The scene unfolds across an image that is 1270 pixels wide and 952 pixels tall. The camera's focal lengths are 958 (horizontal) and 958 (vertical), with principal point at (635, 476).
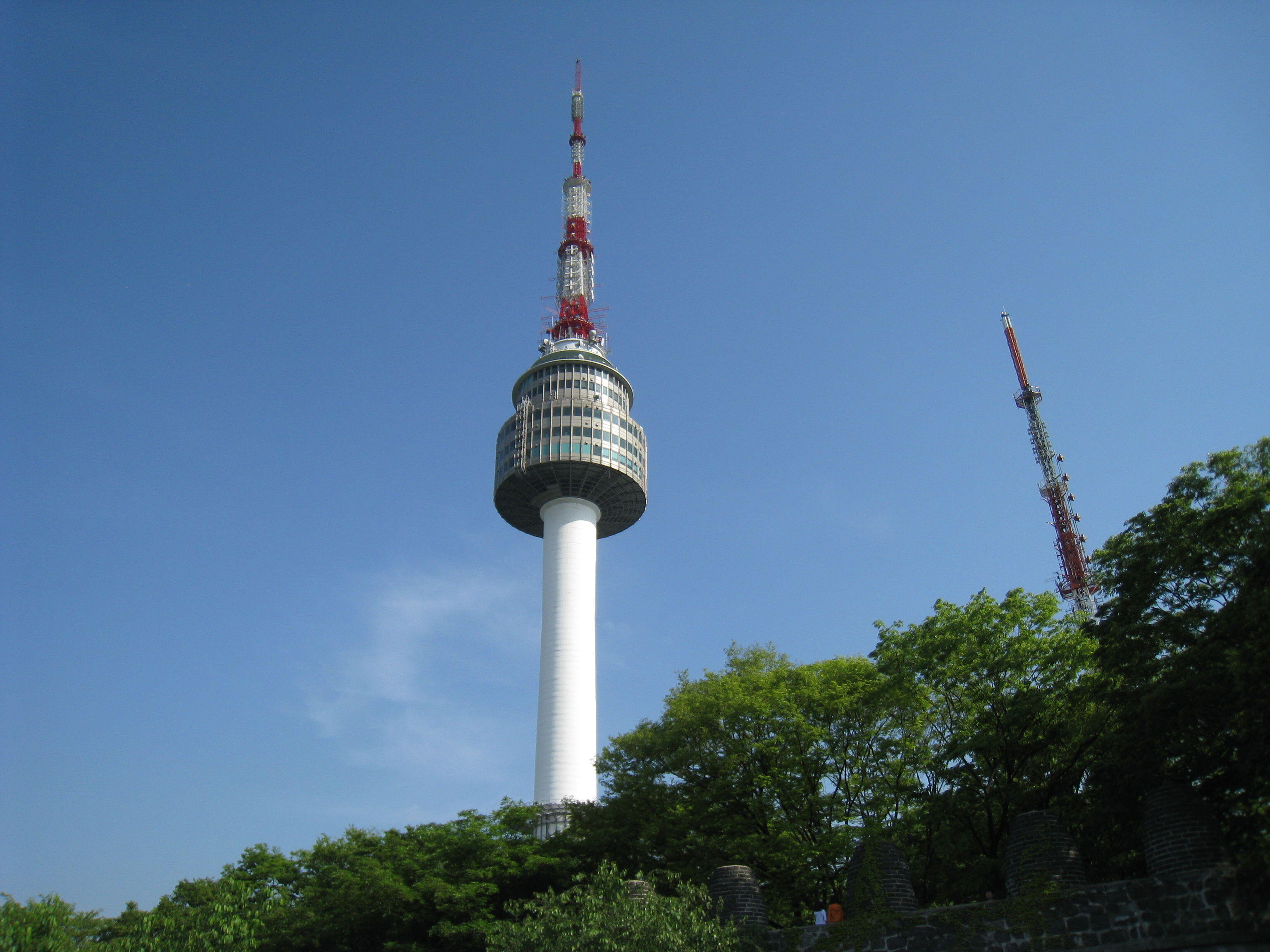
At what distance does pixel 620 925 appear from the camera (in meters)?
20.2

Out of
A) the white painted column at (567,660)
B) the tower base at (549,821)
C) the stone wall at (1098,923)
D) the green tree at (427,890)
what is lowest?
the stone wall at (1098,923)

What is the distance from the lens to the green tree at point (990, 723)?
2798 centimetres

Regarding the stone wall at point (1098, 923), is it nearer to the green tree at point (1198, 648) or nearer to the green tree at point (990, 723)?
the green tree at point (1198, 648)

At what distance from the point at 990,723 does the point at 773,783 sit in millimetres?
8513

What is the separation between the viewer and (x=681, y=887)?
22469mm

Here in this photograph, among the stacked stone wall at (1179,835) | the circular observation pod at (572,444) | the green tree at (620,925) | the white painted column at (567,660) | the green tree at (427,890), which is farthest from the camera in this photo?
the circular observation pod at (572,444)

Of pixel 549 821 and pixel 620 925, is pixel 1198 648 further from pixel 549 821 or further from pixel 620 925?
pixel 549 821

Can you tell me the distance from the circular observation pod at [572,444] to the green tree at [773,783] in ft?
156

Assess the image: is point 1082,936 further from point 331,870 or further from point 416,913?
point 331,870

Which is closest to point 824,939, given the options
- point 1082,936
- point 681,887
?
point 681,887

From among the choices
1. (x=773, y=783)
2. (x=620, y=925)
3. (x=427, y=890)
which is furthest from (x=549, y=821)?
(x=620, y=925)

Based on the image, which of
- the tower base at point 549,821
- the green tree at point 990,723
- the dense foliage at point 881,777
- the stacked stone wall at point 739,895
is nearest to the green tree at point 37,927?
the dense foliage at point 881,777

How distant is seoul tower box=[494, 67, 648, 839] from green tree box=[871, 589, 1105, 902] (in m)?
44.2

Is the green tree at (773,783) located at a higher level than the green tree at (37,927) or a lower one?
higher
